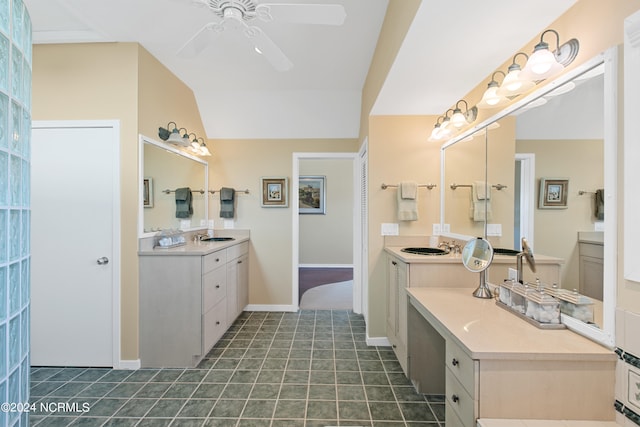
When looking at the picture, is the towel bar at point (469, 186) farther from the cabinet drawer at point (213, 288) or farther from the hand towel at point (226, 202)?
the hand towel at point (226, 202)

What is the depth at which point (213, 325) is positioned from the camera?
2.54 meters

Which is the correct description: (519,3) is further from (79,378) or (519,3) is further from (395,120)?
(79,378)

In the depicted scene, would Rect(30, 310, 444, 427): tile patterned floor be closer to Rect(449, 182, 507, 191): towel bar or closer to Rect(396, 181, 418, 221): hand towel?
Rect(396, 181, 418, 221): hand towel

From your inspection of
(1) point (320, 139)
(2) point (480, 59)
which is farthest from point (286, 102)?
(2) point (480, 59)

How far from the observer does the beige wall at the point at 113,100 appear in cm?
226

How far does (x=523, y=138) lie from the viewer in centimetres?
152

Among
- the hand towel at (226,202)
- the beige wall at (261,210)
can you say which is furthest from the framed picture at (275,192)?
the hand towel at (226,202)

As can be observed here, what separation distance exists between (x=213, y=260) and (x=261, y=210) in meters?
1.26

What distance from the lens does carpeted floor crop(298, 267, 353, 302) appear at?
4926 mm

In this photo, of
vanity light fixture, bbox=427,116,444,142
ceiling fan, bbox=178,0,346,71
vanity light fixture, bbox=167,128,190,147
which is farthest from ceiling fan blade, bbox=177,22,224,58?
vanity light fixture, bbox=427,116,444,142

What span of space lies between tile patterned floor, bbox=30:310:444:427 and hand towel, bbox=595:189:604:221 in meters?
1.46

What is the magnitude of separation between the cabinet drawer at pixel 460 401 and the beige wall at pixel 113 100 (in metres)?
2.38

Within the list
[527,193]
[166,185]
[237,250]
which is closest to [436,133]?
[527,193]

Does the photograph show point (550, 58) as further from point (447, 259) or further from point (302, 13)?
point (447, 259)
